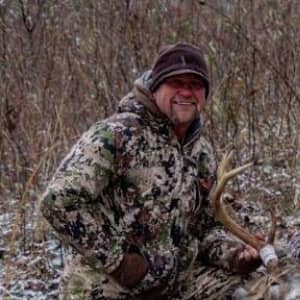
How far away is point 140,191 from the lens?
14.0 feet

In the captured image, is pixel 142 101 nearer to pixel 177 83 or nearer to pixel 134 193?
pixel 177 83

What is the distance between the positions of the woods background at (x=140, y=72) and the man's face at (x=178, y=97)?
8.59 feet

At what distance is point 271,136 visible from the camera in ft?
24.1

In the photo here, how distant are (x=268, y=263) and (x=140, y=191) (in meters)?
0.72

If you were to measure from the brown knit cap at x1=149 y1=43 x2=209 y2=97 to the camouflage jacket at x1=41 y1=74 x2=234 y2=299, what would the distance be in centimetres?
10

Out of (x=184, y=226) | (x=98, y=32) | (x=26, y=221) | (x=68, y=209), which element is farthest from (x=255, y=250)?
(x=98, y=32)

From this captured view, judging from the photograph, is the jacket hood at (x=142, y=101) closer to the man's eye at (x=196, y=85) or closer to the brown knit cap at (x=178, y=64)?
the brown knit cap at (x=178, y=64)

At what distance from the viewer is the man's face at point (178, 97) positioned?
13.9ft

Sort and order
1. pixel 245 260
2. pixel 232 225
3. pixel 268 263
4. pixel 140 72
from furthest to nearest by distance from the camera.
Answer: pixel 140 72 → pixel 245 260 → pixel 232 225 → pixel 268 263

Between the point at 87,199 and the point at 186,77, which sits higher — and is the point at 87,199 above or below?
below

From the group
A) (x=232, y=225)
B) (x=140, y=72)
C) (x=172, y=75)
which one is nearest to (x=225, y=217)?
(x=232, y=225)

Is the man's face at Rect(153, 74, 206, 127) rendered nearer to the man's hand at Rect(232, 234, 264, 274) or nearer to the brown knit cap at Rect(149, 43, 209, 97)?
the brown knit cap at Rect(149, 43, 209, 97)

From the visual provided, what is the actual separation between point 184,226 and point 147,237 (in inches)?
9.2

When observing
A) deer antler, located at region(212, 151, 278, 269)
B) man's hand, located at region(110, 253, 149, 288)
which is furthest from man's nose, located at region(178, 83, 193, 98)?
man's hand, located at region(110, 253, 149, 288)
